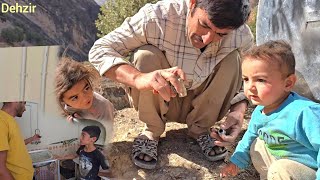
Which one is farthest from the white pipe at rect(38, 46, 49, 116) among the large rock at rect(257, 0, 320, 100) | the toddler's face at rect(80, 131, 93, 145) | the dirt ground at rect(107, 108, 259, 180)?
the large rock at rect(257, 0, 320, 100)

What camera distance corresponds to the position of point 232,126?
8.53ft

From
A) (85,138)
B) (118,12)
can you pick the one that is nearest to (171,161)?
(85,138)

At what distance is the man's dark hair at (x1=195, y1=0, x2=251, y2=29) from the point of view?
2.22 metres

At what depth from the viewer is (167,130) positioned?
3.02 m

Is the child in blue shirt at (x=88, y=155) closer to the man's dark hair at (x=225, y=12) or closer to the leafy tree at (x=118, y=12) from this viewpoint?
the man's dark hair at (x=225, y=12)

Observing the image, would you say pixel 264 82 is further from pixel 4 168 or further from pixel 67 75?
pixel 4 168

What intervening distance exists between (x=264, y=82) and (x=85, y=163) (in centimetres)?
100

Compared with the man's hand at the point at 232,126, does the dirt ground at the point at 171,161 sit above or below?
below

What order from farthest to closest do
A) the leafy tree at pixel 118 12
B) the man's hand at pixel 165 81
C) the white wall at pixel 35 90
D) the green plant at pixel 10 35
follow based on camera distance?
the leafy tree at pixel 118 12 < the green plant at pixel 10 35 < the white wall at pixel 35 90 < the man's hand at pixel 165 81

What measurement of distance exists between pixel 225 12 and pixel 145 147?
0.88 metres

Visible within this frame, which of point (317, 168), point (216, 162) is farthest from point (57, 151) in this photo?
point (317, 168)

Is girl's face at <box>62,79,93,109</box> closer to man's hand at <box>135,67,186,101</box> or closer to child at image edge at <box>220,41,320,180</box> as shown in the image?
man's hand at <box>135,67,186,101</box>

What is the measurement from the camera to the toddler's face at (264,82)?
206 centimetres

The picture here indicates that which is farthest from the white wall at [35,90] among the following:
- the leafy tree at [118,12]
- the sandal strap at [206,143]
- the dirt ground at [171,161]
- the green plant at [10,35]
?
the leafy tree at [118,12]
